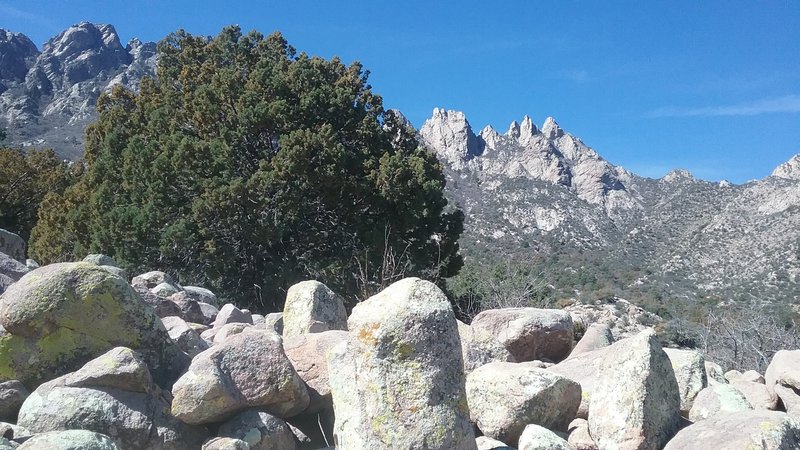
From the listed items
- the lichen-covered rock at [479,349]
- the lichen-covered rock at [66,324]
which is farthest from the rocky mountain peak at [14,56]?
the lichen-covered rock at [479,349]

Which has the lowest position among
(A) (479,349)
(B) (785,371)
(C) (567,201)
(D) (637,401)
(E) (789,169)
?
(D) (637,401)

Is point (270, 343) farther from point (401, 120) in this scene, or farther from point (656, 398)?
point (401, 120)

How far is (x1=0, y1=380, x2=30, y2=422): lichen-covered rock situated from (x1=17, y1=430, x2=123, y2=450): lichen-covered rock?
131 cm

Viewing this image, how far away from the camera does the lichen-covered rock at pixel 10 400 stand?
15.1 feet

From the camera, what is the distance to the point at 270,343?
4816 millimetres

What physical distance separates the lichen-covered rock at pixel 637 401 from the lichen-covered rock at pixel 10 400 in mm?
3824

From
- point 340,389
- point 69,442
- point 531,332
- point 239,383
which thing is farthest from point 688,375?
point 69,442

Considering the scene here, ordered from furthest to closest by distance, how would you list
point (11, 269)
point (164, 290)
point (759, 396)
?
point (164, 290) → point (11, 269) → point (759, 396)

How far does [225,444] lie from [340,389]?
86cm

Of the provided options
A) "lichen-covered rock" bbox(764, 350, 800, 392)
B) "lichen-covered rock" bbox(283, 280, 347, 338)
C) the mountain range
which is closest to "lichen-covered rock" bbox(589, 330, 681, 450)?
"lichen-covered rock" bbox(764, 350, 800, 392)

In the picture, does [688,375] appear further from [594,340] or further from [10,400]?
[10,400]

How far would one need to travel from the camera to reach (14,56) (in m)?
98.2

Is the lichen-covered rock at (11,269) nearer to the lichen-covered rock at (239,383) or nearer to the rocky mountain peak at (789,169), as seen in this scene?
the lichen-covered rock at (239,383)

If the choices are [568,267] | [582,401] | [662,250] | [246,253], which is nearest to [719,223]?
[662,250]
